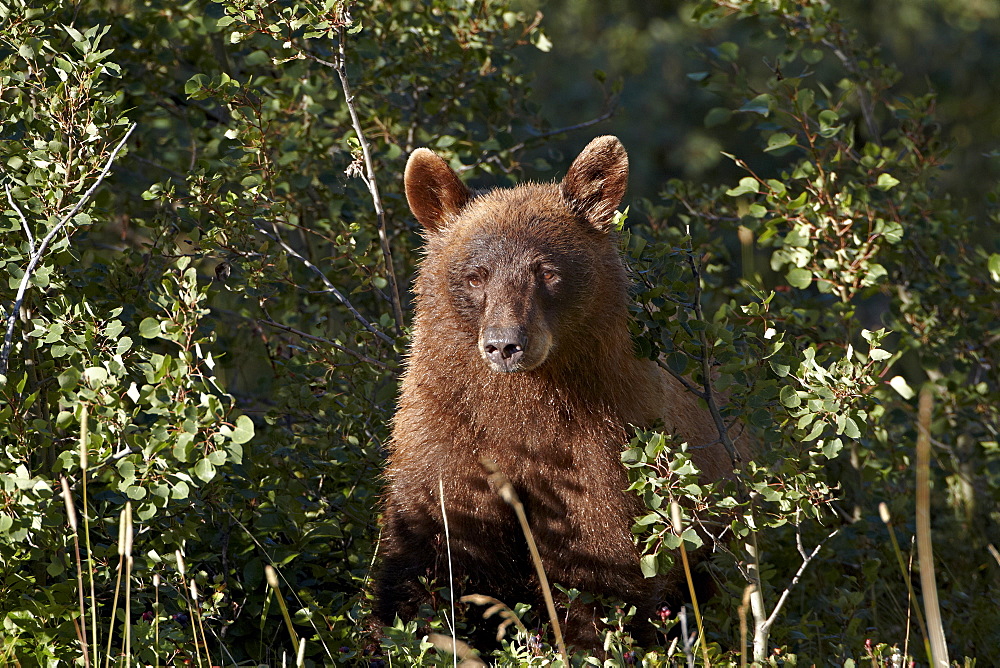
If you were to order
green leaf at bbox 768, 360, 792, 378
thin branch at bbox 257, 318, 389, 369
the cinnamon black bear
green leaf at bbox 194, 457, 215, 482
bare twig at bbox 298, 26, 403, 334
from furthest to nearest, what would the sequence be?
thin branch at bbox 257, 318, 389, 369
bare twig at bbox 298, 26, 403, 334
the cinnamon black bear
green leaf at bbox 768, 360, 792, 378
green leaf at bbox 194, 457, 215, 482

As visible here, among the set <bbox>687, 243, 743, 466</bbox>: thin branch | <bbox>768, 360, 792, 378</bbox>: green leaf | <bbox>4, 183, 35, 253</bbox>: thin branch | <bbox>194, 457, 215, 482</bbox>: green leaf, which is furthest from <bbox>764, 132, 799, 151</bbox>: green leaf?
<bbox>4, 183, 35, 253</bbox>: thin branch

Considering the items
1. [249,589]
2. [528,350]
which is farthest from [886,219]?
[249,589]

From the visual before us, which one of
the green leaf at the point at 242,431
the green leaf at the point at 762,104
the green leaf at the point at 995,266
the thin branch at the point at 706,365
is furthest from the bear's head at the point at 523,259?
the green leaf at the point at 995,266

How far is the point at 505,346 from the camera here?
3.83m

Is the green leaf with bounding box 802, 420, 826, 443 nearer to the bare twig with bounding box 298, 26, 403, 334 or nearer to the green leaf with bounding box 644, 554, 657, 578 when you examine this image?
the green leaf with bounding box 644, 554, 657, 578

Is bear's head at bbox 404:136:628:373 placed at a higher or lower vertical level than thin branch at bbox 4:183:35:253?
lower

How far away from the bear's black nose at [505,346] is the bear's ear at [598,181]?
0.92 metres

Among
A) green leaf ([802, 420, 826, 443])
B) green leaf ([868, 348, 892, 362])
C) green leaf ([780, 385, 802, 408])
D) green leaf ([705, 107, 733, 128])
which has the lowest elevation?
green leaf ([802, 420, 826, 443])

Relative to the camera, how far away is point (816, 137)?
5.19 metres

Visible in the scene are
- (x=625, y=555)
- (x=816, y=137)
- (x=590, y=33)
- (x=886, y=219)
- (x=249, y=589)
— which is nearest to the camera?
(x=625, y=555)

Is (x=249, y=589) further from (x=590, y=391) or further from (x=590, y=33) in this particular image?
(x=590, y=33)

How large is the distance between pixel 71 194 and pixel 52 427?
1004mm

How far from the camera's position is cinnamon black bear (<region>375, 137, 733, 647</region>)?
13.8 feet

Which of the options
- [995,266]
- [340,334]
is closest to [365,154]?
[340,334]
